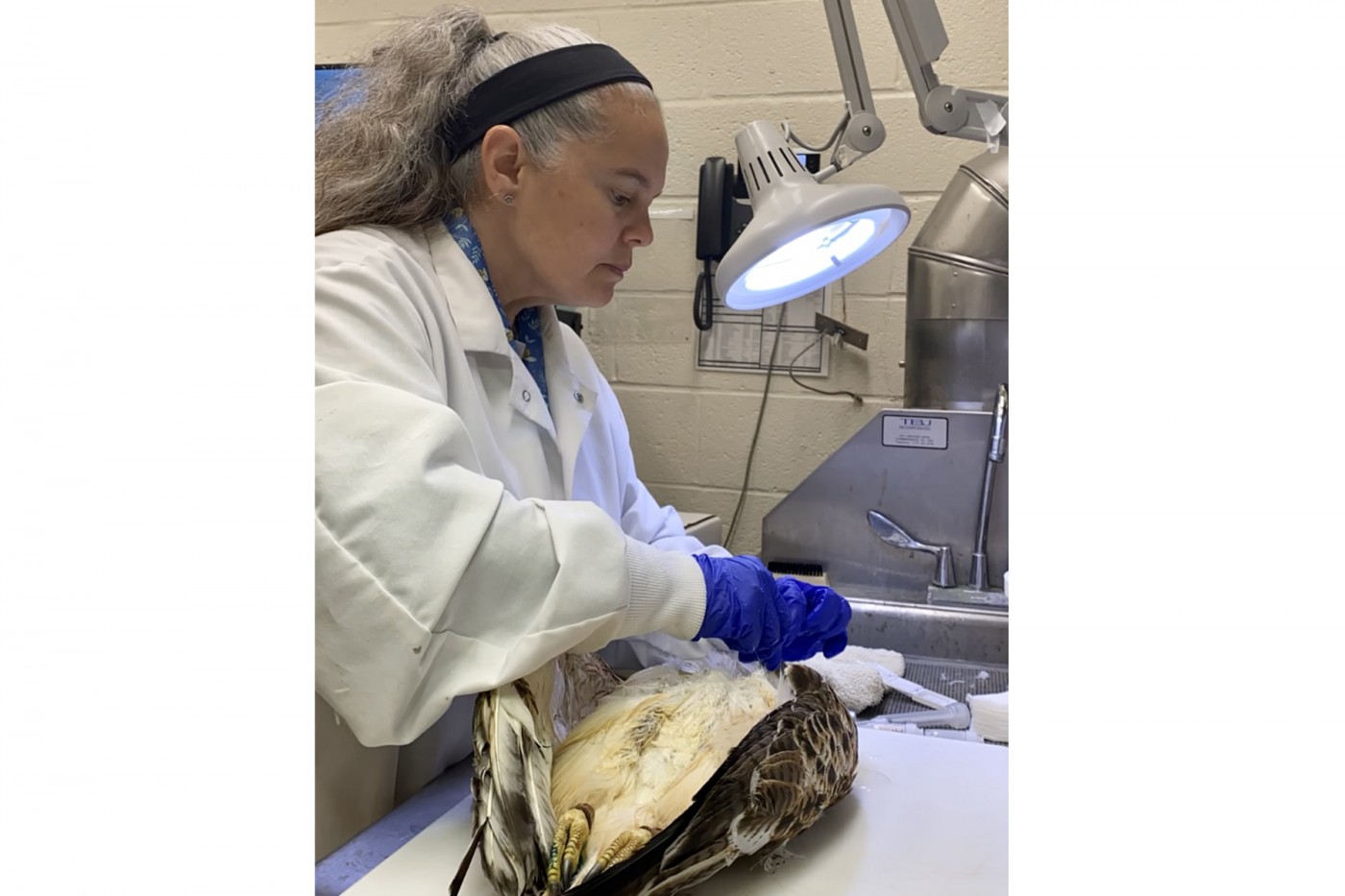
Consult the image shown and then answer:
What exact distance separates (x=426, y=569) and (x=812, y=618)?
49cm

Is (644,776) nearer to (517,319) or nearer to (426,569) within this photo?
(426,569)

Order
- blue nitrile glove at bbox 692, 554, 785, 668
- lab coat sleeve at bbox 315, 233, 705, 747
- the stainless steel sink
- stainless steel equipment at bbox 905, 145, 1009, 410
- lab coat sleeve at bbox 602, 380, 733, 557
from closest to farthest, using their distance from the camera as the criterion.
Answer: lab coat sleeve at bbox 315, 233, 705, 747 → blue nitrile glove at bbox 692, 554, 785, 668 → lab coat sleeve at bbox 602, 380, 733, 557 → the stainless steel sink → stainless steel equipment at bbox 905, 145, 1009, 410

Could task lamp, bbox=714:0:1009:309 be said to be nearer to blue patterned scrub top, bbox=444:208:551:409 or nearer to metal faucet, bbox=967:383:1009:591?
blue patterned scrub top, bbox=444:208:551:409

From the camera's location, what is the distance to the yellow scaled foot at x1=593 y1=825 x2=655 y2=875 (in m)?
0.70

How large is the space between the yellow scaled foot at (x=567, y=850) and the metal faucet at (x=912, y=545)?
1.27m

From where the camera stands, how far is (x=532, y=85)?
124cm

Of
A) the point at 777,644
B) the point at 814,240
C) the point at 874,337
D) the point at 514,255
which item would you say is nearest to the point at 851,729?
the point at 777,644

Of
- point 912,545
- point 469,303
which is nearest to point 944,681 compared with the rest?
point 912,545

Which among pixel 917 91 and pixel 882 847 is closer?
pixel 882 847

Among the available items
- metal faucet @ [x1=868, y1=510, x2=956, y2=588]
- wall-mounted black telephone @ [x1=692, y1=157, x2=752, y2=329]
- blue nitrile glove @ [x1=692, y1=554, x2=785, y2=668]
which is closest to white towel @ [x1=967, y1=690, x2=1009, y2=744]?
blue nitrile glove @ [x1=692, y1=554, x2=785, y2=668]

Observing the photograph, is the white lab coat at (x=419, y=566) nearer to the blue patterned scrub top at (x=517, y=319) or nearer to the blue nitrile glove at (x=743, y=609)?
the blue nitrile glove at (x=743, y=609)

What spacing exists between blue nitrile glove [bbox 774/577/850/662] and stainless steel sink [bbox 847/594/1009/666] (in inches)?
19.6

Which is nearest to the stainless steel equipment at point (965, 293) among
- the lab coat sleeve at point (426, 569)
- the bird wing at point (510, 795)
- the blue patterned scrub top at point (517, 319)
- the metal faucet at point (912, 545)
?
the metal faucet at point (912, 545)

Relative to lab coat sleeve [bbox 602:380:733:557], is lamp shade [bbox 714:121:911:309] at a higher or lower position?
higher
